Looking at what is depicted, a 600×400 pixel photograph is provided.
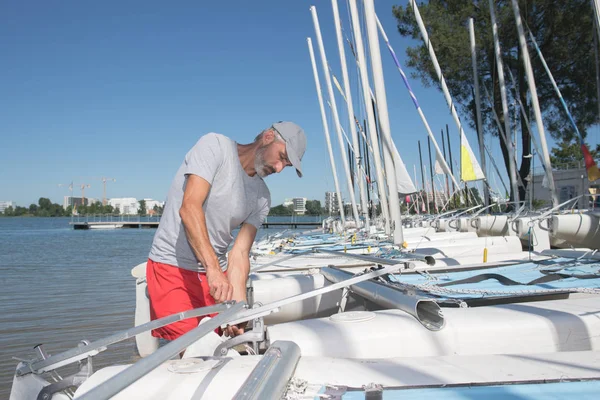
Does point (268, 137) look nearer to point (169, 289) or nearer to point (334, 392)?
point (169, 289)

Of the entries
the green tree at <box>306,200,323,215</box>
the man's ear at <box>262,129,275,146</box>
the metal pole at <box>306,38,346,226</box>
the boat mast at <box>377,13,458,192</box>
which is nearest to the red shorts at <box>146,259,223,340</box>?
the man's ear at <box>262,129,275,146</box>

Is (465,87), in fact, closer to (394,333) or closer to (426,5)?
(426,5)

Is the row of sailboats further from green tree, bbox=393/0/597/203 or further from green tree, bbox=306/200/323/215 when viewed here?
green tree, bbox=306/200/323/215

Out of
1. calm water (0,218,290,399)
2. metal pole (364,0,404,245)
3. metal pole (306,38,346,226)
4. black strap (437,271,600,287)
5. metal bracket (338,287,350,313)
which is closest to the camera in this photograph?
metal bracket (338,287,350,313)

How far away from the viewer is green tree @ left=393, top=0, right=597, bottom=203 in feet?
60.2

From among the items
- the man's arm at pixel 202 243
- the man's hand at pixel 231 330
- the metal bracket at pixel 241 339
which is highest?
the man's arm at pixel 202 243

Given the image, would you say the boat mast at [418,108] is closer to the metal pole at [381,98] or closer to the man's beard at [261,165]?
the metal pole at [381,98]

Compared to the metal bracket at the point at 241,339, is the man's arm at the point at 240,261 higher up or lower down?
higher up

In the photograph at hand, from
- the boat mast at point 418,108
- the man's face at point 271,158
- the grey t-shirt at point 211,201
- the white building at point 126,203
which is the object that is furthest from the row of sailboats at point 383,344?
the white building at point 126,203

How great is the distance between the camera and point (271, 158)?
227 centimetres

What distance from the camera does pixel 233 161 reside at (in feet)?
7.41

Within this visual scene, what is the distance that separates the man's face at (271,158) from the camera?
7.28 feet

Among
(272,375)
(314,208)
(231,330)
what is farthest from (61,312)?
(314,208)

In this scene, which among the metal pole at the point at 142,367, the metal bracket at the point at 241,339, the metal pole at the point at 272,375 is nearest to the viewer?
the metal pole at the point at 142,367
